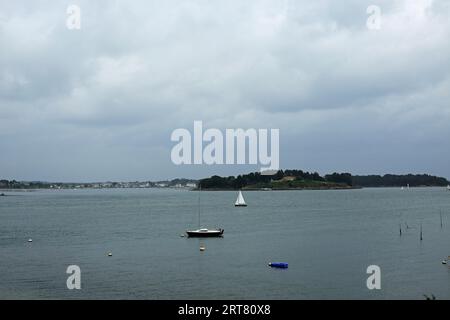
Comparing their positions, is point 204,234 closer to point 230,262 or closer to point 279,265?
point 230,262

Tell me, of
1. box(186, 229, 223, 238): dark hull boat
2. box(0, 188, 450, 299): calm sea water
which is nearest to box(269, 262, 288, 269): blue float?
box(0, 188, 450, 299): calm sea water

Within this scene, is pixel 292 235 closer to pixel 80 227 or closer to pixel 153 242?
pixel 153 242

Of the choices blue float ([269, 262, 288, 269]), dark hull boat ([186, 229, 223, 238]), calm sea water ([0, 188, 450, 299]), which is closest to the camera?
calm sea water ([0, 188, 450, 299])

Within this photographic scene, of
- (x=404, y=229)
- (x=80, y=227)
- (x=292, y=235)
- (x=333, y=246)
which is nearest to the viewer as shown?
(x=333, y=246)

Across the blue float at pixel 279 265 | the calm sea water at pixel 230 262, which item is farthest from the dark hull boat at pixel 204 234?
the blue float at pixel 279 265

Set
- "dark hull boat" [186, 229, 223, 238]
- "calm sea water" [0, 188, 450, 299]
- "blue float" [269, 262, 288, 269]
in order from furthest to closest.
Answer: "dark hull boat" [186, 229, 223, 238]
"blue float" [269, 262, 288, 269]
"calm sea water" [0, 188, 450, 299]

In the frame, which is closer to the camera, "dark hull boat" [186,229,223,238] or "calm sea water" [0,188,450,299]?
"calm sea water" [0,188,450,299]

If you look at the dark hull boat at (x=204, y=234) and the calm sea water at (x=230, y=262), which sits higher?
the dark hull boat at (x=204, y=234)

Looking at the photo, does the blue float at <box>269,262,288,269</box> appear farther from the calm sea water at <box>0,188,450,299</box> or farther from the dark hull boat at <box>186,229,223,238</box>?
the dark hull boat at <box>186,229,223,238</box>

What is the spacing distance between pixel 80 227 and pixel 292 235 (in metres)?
40.8

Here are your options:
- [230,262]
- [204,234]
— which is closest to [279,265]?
[230,262]

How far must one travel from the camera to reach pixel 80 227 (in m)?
98.0

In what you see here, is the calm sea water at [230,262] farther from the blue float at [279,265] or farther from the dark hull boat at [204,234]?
the dark hull boat at [204,234]
